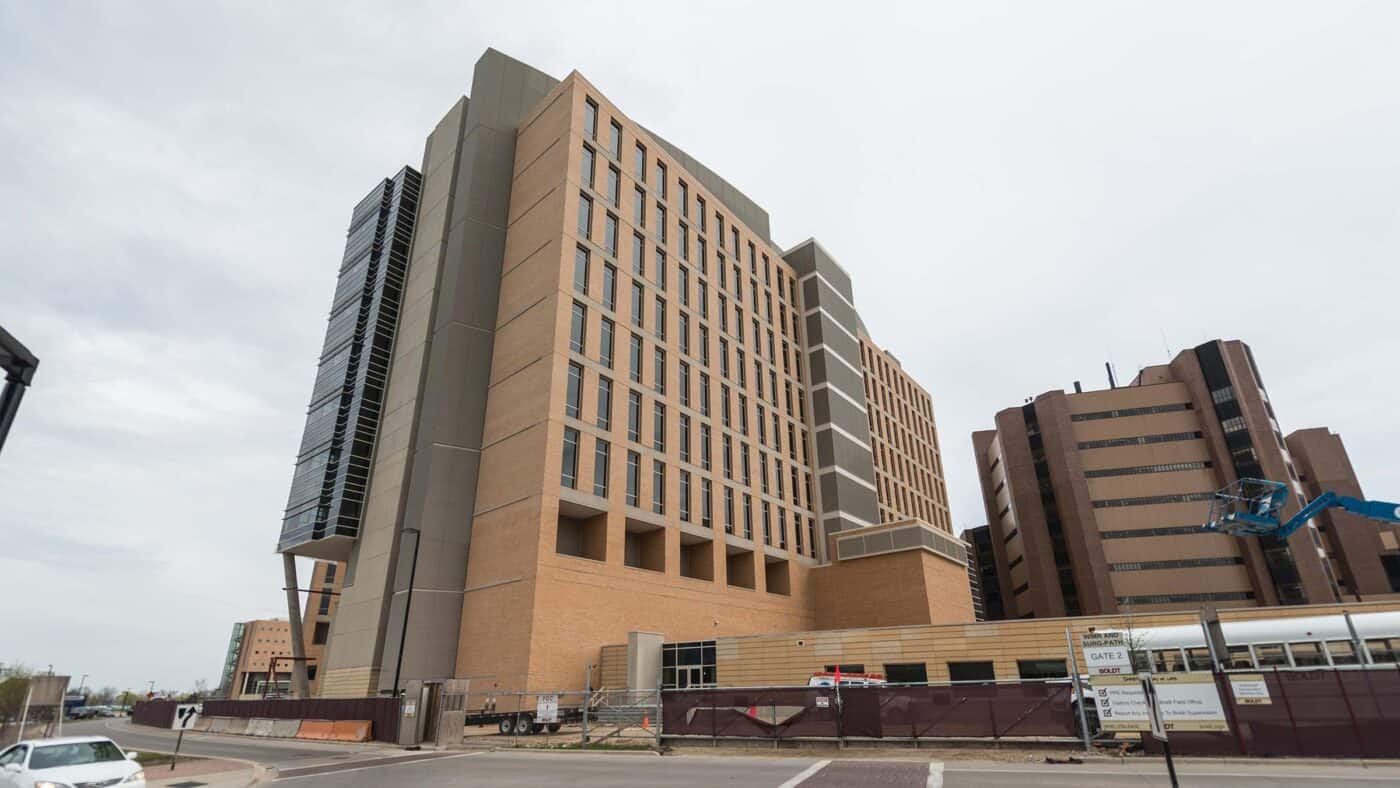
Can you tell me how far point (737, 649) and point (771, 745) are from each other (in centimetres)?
1852

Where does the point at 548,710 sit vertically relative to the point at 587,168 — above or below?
below

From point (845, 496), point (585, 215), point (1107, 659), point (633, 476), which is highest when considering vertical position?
point (585, 215)

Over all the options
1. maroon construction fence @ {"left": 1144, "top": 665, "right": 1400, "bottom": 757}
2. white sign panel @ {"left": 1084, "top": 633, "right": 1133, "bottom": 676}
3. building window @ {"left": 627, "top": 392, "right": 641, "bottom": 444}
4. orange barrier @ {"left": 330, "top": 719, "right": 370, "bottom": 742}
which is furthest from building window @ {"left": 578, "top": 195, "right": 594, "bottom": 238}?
maroon construction fence @ {"left": 1144, "top": 665, "right": 1400, "bottom": 757}

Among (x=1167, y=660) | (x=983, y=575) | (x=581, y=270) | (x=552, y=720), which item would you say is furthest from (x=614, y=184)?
(x=983, y=575)

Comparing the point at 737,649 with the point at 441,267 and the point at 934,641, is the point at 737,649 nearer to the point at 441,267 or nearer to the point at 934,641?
the point at 934,641

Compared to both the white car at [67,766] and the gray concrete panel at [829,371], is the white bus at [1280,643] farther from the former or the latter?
the gray concrete panel at [829,371]

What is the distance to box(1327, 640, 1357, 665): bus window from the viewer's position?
72.6 feet

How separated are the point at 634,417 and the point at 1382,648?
119 feet

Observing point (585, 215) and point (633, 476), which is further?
point (585, 215)

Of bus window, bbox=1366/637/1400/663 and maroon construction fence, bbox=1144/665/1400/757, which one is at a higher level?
bus window, bbox=1366/637/1400/663

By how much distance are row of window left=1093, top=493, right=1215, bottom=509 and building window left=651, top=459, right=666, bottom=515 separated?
2323 inches

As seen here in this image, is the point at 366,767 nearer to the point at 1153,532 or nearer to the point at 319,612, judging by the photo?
the point at 1153,532

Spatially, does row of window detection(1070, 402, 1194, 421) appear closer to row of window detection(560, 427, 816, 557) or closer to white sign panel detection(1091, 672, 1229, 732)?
row of window detection(560, 427, 816, 557)

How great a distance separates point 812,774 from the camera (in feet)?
51.1
